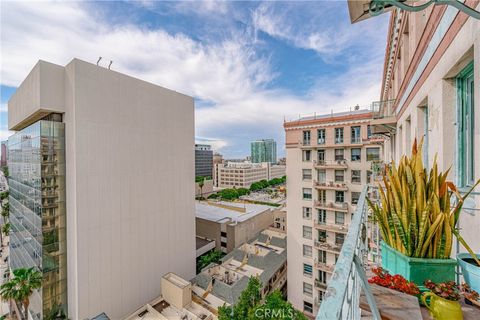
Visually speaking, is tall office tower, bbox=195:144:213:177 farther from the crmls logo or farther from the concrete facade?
the concrete facade

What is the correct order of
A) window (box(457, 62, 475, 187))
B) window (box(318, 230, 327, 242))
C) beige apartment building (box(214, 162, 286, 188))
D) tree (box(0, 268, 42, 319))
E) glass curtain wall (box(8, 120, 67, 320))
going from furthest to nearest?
beige apartment building (box(214, 162, 286, 188)) < window (box(318, 230, 327, 242)) < glass curtain wall (box(8, 120, 67, 320)) < tree (box(0, 268, 42, 319)) < window (box(457, 62, 475, 187))

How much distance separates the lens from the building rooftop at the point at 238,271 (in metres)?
13.1

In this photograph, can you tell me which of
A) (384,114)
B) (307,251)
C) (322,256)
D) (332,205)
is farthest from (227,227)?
(384,114)

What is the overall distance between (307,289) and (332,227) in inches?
208

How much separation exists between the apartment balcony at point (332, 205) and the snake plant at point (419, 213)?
1325 cm

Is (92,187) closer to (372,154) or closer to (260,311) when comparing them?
(260,311)

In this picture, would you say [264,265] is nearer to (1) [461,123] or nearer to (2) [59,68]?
(1) [461,123]

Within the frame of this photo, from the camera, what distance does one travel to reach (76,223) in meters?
9.76

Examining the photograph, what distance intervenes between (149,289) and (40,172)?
9.13 meters

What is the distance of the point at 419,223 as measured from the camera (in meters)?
1.92

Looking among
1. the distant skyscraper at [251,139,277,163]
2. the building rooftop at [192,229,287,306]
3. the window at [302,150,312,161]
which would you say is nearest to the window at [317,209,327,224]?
the window at [302,150,312,161]

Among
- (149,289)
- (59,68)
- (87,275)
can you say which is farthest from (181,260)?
(59,68)

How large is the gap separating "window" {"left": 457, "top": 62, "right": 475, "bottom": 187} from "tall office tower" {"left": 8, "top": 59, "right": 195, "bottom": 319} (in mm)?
12950

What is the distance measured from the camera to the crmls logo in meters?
8.55
